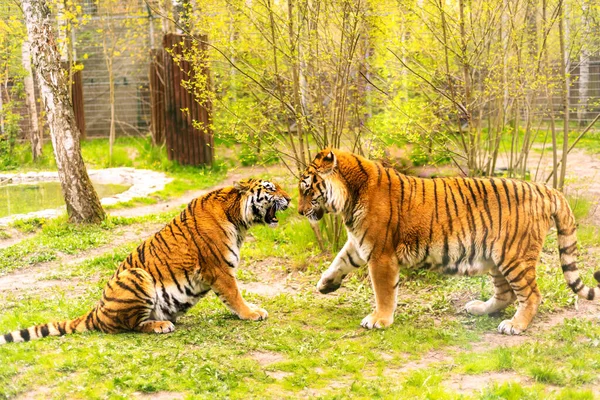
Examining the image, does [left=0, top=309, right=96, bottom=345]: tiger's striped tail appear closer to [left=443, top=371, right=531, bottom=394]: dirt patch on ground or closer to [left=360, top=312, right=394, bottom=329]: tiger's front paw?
[left=360, top=312, right=394, bottom=329]: tiger's front paw

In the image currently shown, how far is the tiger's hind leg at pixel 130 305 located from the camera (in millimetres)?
6035

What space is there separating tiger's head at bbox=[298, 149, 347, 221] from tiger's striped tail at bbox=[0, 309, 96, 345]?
2041 mm

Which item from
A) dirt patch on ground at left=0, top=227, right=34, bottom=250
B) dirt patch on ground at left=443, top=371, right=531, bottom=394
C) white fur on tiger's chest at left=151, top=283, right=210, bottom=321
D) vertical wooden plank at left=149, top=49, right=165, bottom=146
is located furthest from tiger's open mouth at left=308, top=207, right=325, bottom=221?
vertical wooden plank at left=149, top=49, right=165, bottom=146

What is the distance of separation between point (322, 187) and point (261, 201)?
0.54 metres

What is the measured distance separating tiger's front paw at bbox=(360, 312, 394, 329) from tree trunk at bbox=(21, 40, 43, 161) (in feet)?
46.9

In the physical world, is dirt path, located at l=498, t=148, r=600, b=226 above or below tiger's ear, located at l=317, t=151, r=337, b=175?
below

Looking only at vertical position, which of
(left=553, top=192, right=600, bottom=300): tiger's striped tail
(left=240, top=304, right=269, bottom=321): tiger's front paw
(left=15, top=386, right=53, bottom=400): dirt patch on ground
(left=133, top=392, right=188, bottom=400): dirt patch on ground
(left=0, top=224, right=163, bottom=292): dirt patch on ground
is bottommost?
(left=0, top=224, right=163, bottom=292): dirt patch on ground

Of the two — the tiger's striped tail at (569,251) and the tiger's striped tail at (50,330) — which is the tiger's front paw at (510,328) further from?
the tiger's striped tail at (50,330)

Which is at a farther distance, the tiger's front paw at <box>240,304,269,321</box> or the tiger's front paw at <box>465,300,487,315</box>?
the tiger's front paw at <box>465,300,487,315</box>

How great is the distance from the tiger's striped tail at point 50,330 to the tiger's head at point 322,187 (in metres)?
2.04

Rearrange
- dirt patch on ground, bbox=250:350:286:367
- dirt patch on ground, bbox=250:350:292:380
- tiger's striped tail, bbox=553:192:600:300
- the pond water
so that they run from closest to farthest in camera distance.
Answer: dirt patch on ground, bbox=250:350:292:380
dirt patch on ground, bbox=250:350:286:367
tiger's striped tail, bbox=553:192:600:300
the pond water

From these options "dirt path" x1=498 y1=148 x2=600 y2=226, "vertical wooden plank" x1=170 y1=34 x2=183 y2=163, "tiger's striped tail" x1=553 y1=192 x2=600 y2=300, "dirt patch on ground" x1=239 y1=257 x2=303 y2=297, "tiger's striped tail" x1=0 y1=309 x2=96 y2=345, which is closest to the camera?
"tiger's striped tail" x1=0 y1=309 x2=96 y2=345

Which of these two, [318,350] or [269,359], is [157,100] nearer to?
[318,350]

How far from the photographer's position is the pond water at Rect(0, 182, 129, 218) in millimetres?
13203
